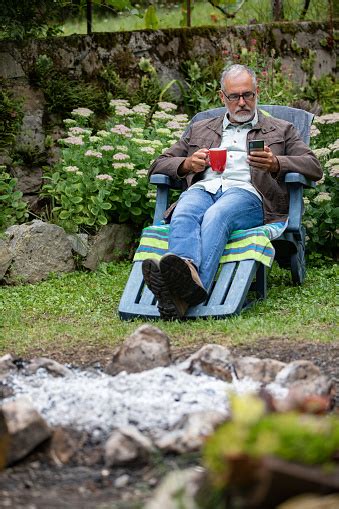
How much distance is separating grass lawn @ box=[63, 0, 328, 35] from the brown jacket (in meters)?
3.20

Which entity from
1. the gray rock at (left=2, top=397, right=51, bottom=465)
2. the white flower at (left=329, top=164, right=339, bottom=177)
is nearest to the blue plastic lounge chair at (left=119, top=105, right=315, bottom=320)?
the white flower at (left=329, top=164, right=339, bottom=177)

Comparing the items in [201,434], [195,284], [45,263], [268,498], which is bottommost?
[45,263]

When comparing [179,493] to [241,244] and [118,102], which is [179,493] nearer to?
[241,244]

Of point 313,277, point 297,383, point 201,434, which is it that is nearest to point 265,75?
point 313,277

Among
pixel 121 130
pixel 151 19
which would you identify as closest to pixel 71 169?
pixel 121 130

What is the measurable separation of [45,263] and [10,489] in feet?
13.6

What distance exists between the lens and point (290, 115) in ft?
21.3

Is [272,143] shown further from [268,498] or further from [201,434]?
[268,498]

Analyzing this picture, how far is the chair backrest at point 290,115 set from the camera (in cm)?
640

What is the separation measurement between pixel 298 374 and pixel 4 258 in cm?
358

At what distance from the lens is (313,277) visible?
657cm

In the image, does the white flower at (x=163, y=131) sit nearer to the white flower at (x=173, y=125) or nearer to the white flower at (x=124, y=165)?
the white flower at (x=173, y=125)

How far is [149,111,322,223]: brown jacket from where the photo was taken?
586 centimetres

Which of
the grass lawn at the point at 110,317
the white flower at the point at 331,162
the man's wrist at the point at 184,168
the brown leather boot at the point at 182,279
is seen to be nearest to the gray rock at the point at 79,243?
the grass lawn at the point at 110,317
